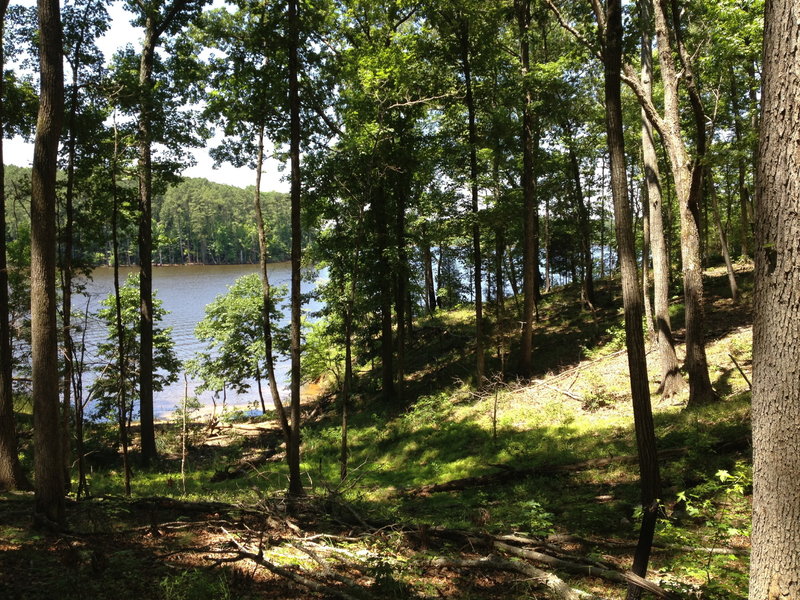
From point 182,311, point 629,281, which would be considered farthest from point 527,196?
point 182,311

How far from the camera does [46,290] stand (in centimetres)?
636

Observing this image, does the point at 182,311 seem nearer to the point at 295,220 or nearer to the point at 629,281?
the point at 295,220

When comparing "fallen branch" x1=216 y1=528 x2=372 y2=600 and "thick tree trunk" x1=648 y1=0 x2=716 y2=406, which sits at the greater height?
"thick tree trunk" x1=648 y1=0 x2=716 y2=406

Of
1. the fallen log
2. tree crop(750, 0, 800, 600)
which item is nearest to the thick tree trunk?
the fallen log

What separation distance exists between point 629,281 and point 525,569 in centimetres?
334

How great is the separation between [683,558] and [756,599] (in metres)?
1.30

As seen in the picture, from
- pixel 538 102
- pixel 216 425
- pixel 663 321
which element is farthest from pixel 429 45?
pixel 216 425

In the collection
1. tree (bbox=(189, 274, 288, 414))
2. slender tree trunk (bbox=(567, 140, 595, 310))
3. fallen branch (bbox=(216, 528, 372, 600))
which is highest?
slender tree trunk (bbox=(567, 140, 595, 310))

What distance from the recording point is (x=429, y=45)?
13805 millimetres

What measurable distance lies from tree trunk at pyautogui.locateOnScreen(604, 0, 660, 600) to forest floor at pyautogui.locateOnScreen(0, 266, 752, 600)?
0.55 meters

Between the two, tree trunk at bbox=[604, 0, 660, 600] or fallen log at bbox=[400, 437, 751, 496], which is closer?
tree trunk at bbox=[604, 0, 660, 600]

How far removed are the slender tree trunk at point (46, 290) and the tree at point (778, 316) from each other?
26.4ft

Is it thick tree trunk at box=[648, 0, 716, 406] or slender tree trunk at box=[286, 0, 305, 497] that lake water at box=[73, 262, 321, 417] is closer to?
slender tree trunk at box=[286, 0, 305, 497]

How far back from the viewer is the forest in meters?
4.62
